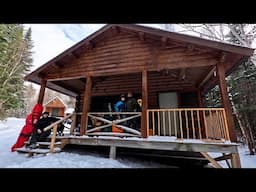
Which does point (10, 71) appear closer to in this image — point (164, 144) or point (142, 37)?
point (142, 37)

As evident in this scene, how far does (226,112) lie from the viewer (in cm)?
471

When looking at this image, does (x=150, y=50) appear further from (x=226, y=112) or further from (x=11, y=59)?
(x=11, y=59)

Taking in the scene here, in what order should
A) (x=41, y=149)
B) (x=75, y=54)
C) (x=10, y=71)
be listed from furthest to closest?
(x=10, y=71) → (x=75, y=54) → (x=41, y=149)

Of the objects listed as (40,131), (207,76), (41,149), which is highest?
(207,76)

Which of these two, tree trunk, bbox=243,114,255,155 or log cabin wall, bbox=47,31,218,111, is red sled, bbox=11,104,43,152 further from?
tree trunk, bbox=243,114,255,155

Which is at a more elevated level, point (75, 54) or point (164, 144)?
point (75, 54)

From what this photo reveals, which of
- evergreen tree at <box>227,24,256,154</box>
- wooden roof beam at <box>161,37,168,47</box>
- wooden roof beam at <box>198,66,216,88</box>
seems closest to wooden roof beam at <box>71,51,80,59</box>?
wooden roof beam at <box>161,37,168,47</box>

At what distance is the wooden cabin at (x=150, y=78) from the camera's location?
15.9 feet

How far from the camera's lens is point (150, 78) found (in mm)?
7941

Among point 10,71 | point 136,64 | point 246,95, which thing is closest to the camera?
point 136,64

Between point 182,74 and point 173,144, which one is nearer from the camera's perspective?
point 173,144

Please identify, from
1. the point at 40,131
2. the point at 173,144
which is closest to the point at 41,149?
the point at 40,131

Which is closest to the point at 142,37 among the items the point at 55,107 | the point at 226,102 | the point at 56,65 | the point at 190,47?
the point at 190,47

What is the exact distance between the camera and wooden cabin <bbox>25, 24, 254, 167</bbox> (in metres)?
4.84
